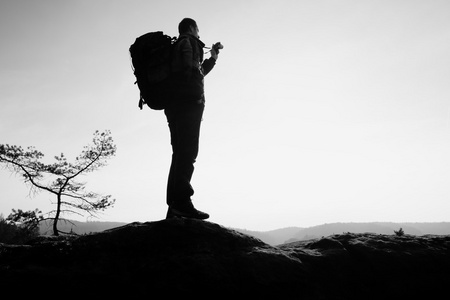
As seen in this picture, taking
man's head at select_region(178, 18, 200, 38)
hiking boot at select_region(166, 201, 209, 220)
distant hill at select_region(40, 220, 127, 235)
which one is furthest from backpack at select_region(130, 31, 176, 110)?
distant hill at select_region(40, 220, 127, 235)

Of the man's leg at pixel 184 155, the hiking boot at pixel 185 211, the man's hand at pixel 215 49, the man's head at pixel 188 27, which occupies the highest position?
the man's head at pixel 188 27

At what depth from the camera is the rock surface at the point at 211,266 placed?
2092 mm

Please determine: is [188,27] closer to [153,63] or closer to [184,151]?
[153,63]

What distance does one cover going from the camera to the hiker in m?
3.43

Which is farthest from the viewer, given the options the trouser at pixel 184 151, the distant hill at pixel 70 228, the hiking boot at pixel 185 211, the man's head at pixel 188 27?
the distant hill at pixel 70 228

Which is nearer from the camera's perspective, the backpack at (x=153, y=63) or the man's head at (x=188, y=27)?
the backpack at (x=153, y=63)

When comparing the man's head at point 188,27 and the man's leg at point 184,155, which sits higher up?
the man's head at point 188,27

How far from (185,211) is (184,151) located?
0.80 metres

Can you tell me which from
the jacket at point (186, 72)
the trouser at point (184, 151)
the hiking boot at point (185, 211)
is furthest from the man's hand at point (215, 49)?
the hiking boot at point (185, 211)

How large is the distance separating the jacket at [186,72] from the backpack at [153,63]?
107 mm

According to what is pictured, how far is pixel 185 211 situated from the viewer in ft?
11.1

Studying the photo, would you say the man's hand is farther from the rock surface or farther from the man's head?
the rock surface

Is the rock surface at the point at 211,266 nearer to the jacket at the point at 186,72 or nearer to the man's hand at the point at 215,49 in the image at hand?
the jacket at the point at 186,72

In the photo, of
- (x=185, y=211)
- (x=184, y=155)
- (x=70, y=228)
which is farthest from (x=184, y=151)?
(x=70, y=228)
